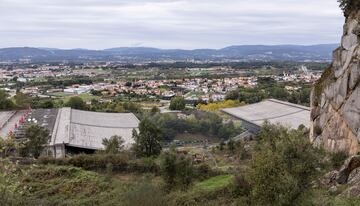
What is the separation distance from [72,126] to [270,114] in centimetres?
2812

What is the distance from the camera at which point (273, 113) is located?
70.0 metres

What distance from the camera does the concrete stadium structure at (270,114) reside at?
61.9 metres

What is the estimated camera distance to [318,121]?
36.2 meters

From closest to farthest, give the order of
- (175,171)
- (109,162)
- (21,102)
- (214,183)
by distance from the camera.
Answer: (175,171), (214,183), (109,162), (21,102)

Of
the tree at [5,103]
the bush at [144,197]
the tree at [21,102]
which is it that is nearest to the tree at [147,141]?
the bush at [144,197]

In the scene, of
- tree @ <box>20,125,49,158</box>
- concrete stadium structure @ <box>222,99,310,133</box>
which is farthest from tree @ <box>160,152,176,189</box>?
concrete stadium structure @ <box>222,99,310,133</box>

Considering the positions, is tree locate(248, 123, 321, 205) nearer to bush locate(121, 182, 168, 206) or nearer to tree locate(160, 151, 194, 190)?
bush locate(121, 182, 168, 206)

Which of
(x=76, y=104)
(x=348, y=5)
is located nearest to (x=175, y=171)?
(x=348, y=5)

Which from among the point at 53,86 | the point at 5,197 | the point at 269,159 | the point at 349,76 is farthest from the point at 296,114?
the point at 53,86

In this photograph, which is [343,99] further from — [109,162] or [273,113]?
[273,113]

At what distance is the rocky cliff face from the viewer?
99.2ft

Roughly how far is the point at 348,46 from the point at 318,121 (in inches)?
243

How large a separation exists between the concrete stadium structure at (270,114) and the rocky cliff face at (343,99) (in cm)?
2280

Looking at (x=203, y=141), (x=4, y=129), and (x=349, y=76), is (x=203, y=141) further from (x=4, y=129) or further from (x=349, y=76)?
(x=349, y=76)
